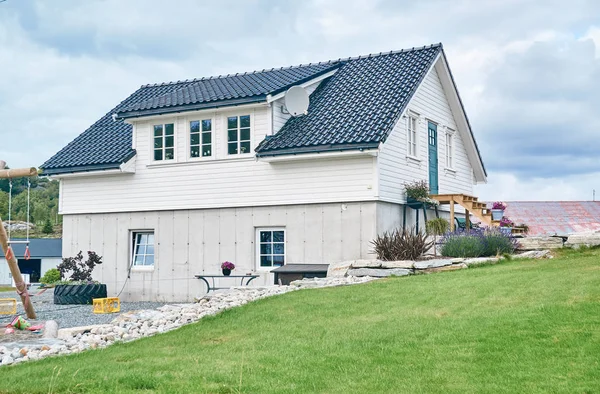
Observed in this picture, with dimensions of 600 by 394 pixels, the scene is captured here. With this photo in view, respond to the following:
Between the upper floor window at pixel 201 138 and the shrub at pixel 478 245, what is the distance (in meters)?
7.59

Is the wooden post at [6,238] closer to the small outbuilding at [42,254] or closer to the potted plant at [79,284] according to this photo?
the potted plant at [79,284]

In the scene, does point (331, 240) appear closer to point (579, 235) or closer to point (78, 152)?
point (579, 235)

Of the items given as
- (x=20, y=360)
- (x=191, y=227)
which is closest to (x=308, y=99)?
(x=191, y=227)

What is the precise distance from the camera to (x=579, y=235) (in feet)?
58.0

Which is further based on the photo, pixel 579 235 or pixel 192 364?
pixel 579 235

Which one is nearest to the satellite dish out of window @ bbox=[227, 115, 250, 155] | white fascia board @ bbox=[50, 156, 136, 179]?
window @ bbox=[227, 115, 250, 155]

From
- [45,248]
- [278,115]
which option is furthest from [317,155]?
[45,248]

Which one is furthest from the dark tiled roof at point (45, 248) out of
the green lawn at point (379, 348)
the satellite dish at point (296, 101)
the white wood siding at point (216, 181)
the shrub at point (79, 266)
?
the green lawn at point (379, 348)

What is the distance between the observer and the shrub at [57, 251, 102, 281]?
22.2m

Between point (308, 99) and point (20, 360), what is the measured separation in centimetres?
1303

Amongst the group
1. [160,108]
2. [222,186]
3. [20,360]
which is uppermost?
[160,108]

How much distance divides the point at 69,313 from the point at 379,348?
1101 centimetres

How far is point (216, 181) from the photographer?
21312 mm

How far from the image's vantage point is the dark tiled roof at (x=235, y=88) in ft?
68.5
